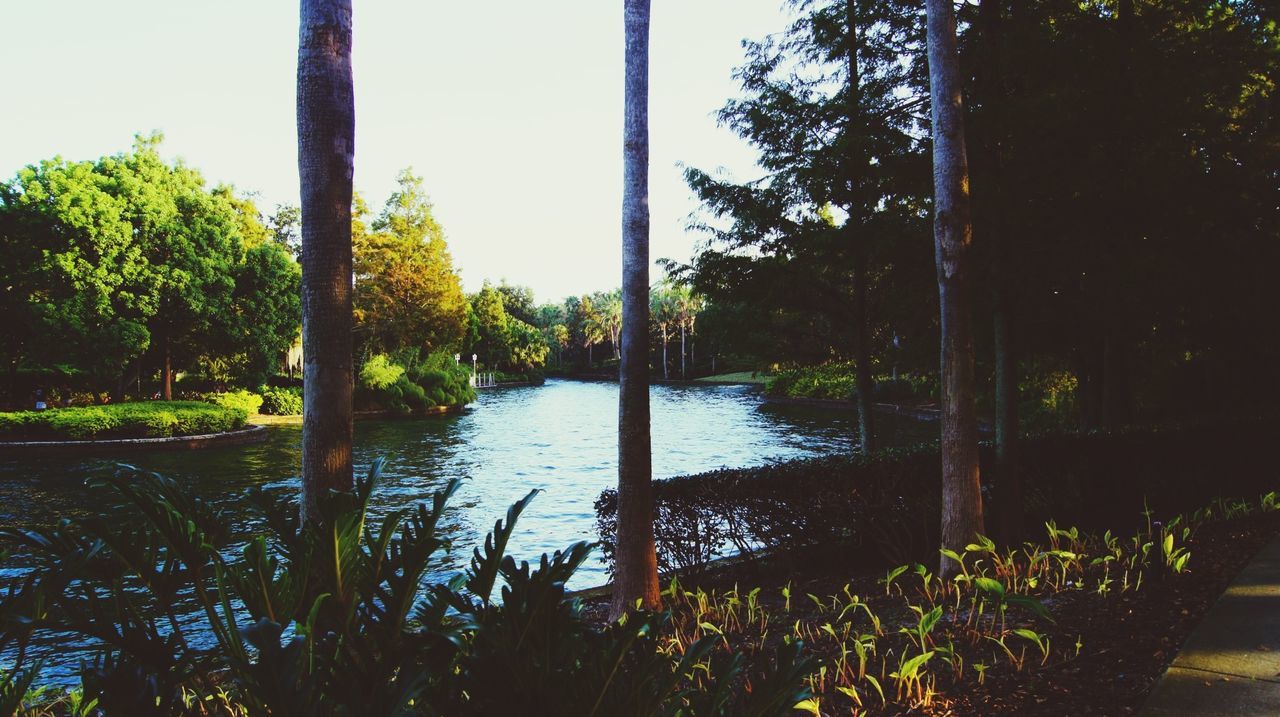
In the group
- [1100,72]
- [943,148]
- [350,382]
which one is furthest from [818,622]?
[1100,72]

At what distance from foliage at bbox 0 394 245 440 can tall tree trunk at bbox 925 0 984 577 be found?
2004 cm

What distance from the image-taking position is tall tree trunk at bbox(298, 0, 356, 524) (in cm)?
357

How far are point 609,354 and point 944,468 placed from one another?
86.4m

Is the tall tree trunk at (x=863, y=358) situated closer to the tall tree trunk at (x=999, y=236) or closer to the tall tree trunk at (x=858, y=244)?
the tall tree trunk at (x=858, y=244)

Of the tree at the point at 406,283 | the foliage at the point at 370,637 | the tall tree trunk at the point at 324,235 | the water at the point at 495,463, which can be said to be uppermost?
the tree at the point at 406,283

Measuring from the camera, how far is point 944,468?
17.0ft

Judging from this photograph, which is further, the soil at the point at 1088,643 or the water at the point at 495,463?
the water at the point at 495,463

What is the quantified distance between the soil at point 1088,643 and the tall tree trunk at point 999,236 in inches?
61.9

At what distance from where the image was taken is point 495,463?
55.8 ft

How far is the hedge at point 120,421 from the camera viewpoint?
17875 millimetres

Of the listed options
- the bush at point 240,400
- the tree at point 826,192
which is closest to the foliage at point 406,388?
the bush at point 240,400

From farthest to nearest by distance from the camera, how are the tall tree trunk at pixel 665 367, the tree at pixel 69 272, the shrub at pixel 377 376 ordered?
the tall tree trunk at pixel 665 367, the shrub at pixel 377 376, the tree at pixel 69 272

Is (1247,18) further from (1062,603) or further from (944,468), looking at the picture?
(1062,603)

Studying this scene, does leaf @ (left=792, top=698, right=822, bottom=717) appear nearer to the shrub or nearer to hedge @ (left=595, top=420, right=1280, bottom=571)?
hedge @ (left=595, top=420, right=1280, bottom=571)
